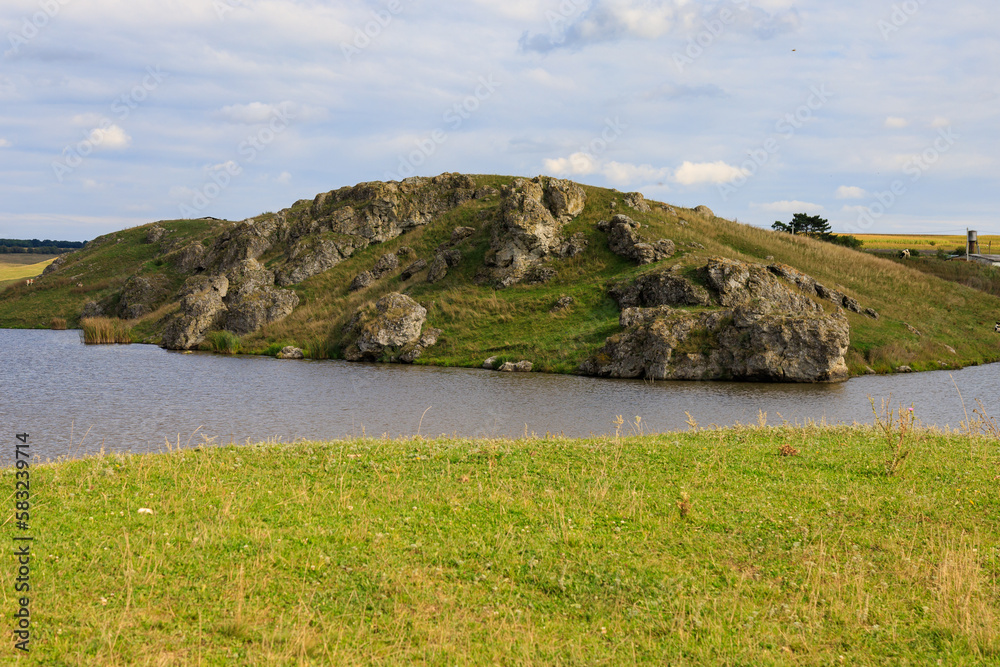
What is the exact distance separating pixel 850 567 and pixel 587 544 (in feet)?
13.2

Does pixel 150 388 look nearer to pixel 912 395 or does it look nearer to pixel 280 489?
pixel 280 489

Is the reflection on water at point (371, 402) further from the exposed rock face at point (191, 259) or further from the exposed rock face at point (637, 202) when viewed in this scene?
the exposed rock face at point (191, 259)

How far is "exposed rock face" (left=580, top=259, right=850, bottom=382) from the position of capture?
41812mm

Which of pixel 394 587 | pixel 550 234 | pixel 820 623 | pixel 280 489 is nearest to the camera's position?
pixel 820 623

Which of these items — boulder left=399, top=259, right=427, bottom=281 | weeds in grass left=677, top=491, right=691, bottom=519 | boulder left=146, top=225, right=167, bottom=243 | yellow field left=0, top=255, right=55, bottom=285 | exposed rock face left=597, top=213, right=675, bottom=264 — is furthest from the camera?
yellow field left=0, top=255, right=55, bottom=285

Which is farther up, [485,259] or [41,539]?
[485,259]

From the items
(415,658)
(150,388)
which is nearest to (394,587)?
(415,658)

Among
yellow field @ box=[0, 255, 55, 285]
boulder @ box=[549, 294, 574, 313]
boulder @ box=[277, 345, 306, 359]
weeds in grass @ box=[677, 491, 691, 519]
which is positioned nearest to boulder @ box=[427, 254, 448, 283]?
boulder @ box=[549, 294, 574, 313]

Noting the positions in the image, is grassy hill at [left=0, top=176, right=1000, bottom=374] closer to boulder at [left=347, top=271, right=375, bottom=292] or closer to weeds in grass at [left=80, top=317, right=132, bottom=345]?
boulder at [left=347, top=271, right=375, bottom=292]

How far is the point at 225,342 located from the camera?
6225 cm

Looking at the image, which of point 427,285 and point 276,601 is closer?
point 276,601

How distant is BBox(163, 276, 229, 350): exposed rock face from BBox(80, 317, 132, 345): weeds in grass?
24.8ft

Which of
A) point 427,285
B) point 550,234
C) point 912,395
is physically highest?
point 550,234

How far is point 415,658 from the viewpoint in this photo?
7445mm
